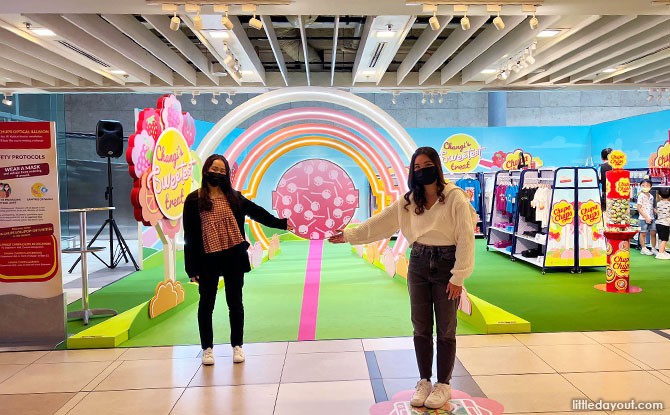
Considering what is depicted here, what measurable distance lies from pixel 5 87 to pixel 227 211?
6.95 metres

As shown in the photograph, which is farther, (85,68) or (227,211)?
(85,68)

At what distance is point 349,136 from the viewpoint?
8.29 m

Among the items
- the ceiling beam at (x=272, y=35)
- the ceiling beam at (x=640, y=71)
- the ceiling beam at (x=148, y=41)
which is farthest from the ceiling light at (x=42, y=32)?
the ceiling beam at (x=640, y=71)

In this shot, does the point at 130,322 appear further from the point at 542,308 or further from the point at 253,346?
the point at 542,308

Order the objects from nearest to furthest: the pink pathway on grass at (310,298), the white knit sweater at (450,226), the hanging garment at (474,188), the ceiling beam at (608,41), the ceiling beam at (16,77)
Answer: the white knit sweater at (450,226) → the pink pathway on grass at (310,298) → the ceiling beam at (608,41) → the ceiling beam at (16,77) → the hanging garment at (474,188)

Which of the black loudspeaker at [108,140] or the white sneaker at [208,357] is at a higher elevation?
the black loudspeaker at [108,140]

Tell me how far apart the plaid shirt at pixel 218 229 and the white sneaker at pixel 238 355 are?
2.54 feet

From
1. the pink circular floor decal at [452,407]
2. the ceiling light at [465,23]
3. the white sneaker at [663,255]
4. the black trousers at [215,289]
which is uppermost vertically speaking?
the ceiling light at [465,23]

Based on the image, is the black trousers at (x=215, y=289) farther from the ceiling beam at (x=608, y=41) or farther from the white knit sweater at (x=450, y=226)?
the ceiling beam at (x=608, y=41)

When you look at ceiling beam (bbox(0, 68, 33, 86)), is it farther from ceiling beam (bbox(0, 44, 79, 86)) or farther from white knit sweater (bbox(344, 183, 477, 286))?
white knit sweater (bbox(344, 183, 477, 286))

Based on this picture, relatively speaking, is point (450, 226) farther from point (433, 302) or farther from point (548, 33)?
point (548, 33)

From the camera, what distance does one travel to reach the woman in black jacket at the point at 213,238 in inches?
146

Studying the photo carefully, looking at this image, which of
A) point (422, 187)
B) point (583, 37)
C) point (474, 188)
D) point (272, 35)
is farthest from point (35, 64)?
point (474, 188)

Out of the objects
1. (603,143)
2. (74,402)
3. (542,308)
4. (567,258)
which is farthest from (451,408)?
(603,143)
